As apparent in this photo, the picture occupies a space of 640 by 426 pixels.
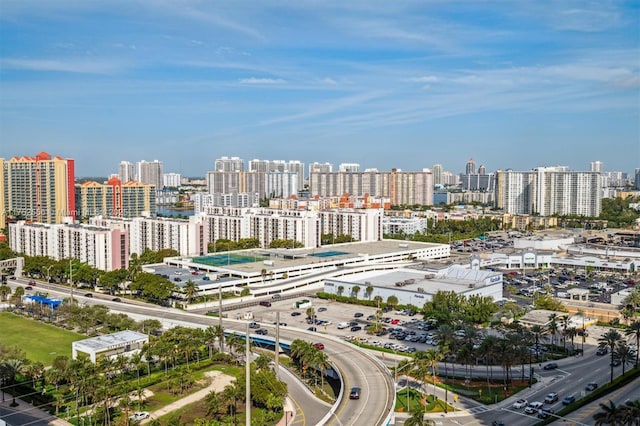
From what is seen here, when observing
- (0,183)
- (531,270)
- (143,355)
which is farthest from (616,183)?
(143,355)

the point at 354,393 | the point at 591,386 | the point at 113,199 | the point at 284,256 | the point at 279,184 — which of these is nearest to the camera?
the point at 354,393

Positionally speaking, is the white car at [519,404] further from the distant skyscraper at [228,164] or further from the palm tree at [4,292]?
the distant skyscraper at [228,164]

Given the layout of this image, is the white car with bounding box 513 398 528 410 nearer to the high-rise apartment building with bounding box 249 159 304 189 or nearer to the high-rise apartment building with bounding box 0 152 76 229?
the high-rise apartment building with bounding box 0 152 76 229

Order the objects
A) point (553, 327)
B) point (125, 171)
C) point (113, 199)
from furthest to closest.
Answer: point (125, 171)
point (113, 199)
point (553, 327)

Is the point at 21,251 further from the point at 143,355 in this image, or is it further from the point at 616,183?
the point at 616,183

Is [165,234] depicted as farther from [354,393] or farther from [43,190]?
[354,393]

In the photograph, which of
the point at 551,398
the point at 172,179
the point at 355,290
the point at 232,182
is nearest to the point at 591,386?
the point at 551,398
